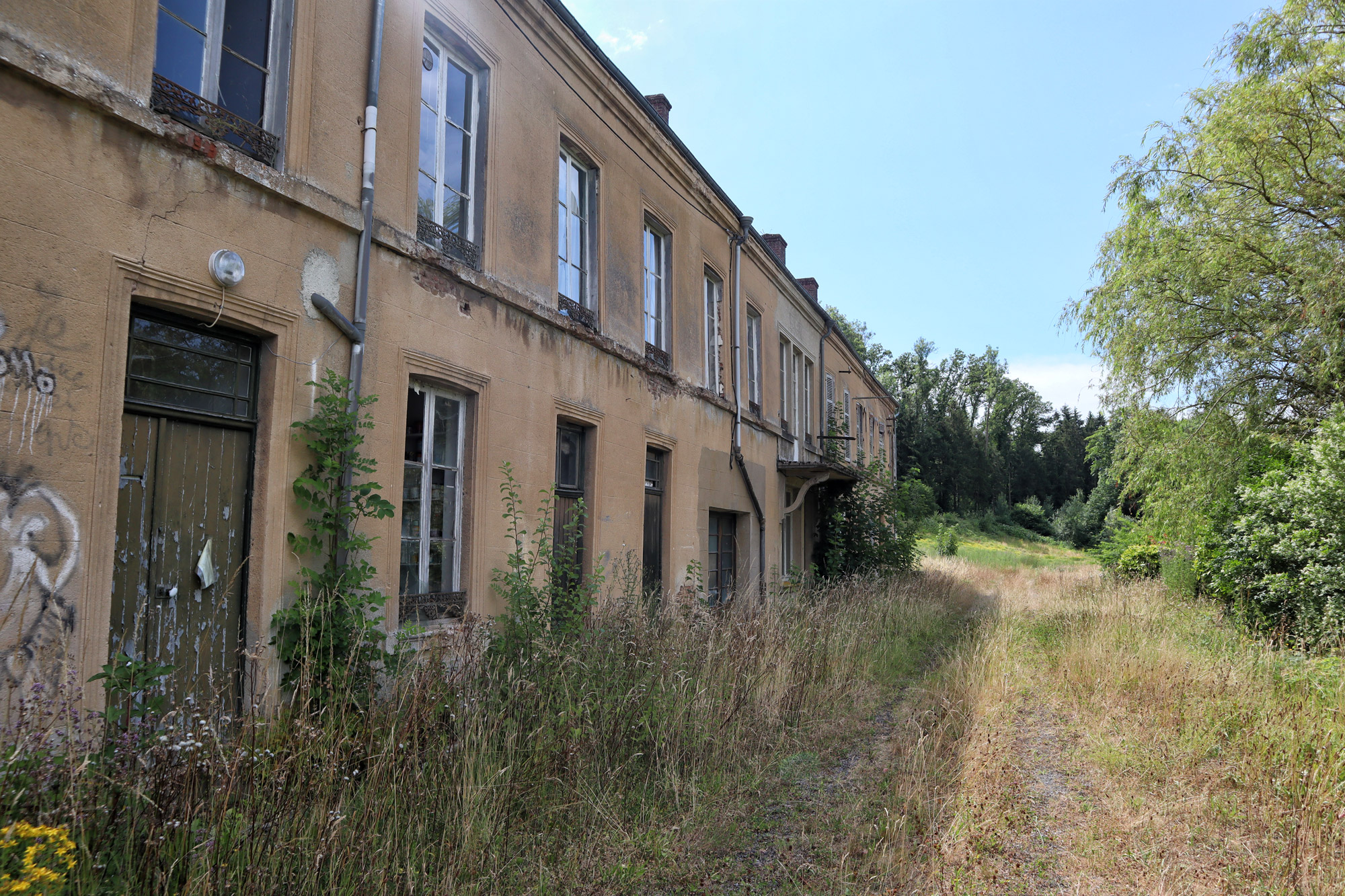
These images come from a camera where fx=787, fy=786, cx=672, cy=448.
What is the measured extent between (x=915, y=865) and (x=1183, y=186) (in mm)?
11783

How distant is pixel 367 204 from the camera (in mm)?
5402

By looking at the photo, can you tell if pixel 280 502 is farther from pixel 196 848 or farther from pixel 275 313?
pixel 196 848

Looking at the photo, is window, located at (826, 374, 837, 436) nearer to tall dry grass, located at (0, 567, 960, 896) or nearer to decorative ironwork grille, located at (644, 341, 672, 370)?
decorative ironwork grille, located at (644, 341, 672, 370)

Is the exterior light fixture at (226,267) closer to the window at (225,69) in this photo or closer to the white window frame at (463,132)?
the window at (225,69)

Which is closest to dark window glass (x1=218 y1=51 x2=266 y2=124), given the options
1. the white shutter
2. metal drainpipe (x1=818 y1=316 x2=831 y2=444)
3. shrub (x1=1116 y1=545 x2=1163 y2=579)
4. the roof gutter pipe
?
the roof gutter pipe

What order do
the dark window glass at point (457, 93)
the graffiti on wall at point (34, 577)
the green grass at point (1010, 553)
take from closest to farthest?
the graffiti on wall at point (34, 577)
the dark window glass at point (457, 93)
the green grass at point (1010, 553)

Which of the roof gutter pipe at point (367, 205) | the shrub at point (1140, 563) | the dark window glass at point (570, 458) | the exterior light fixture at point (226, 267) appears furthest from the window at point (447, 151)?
the shrub at point (1140, 563)

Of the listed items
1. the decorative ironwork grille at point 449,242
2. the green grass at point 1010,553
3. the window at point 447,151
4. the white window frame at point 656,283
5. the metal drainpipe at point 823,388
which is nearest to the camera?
the decorative ironwork grille at point 449,242

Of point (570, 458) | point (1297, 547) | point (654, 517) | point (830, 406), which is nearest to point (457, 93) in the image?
point (570, 458)

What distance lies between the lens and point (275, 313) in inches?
188

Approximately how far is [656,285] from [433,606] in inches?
232

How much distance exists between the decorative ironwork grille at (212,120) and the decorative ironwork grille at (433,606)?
310 centimetres

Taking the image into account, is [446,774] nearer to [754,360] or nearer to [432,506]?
[432,506]

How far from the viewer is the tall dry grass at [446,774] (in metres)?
2.82
